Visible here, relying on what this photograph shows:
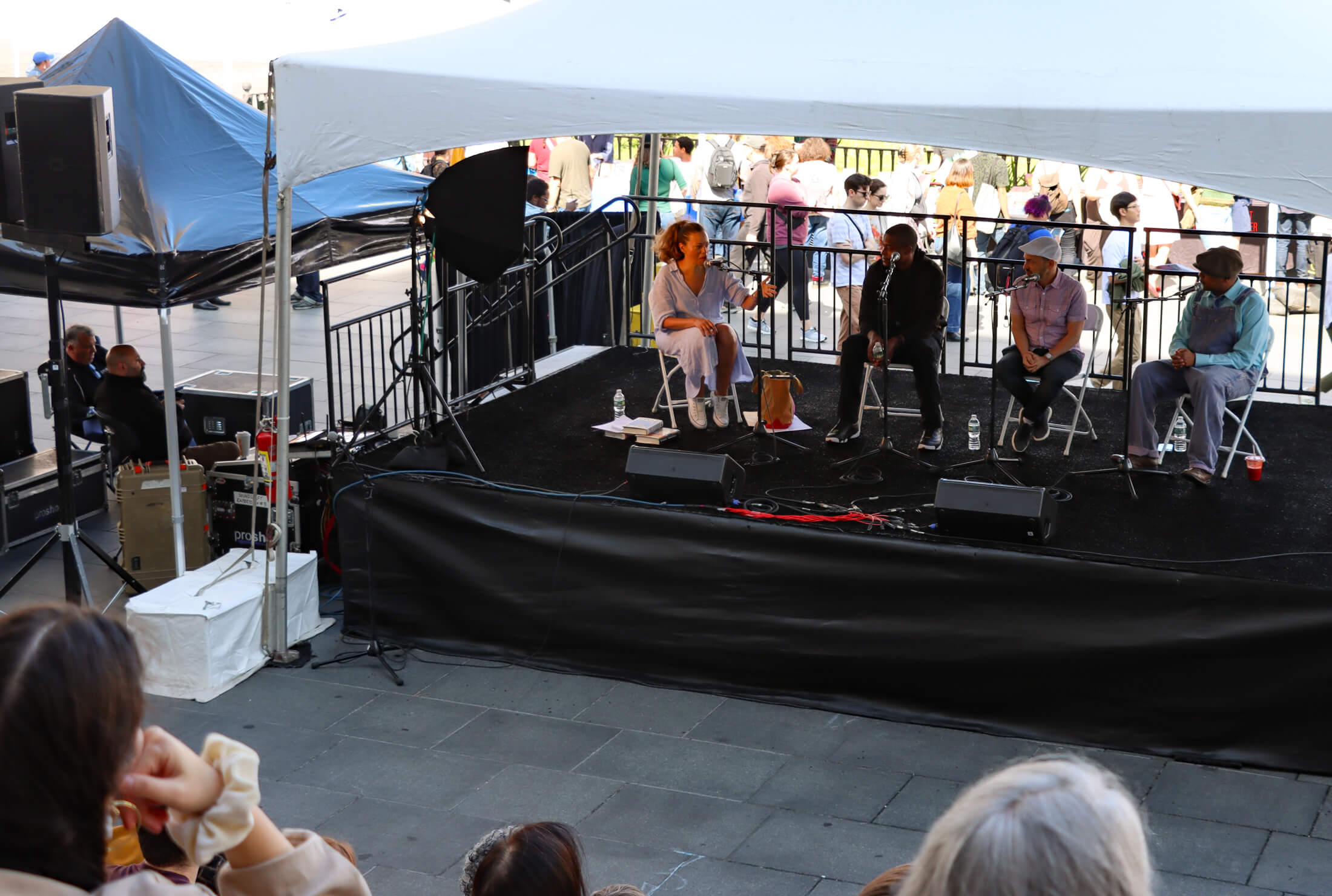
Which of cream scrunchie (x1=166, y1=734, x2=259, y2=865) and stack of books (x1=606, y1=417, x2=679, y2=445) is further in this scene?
stack of books (x1=606, y1=417, x2=679, y2=445)

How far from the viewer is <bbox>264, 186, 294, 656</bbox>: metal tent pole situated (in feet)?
18.4

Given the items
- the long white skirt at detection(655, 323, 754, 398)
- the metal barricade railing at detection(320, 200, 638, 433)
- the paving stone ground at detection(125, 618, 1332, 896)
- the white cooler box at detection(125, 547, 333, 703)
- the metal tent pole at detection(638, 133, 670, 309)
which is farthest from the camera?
the metal tent pole at detection(638, 133, 670, 309)

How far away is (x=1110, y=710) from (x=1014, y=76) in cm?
248

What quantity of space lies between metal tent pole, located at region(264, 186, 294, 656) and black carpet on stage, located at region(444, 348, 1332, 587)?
1092mm

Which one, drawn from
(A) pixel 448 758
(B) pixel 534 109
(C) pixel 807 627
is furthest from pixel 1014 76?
(A) pixel 448 758

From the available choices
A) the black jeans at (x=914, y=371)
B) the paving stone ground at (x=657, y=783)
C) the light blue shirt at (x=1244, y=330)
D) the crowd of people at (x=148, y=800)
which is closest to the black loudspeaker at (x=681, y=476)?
the paving stone ground at (x=657, y=783)

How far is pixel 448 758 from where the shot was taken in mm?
5258

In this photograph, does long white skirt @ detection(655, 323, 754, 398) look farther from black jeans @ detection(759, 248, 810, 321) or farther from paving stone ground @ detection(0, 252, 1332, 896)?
black jeans @ detection(759, 248, 810, 321)

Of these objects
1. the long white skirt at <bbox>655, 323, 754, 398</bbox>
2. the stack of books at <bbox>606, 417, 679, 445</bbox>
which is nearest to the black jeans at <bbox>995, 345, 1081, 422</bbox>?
the long white skirt at <bbox>655, 323, 754, 398</bbox>

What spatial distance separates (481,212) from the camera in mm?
6480

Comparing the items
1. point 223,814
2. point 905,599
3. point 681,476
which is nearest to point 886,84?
point 681,476

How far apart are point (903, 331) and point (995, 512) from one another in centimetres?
212

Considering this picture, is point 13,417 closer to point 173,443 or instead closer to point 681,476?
point 173,443

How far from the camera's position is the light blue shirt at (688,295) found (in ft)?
25.1
